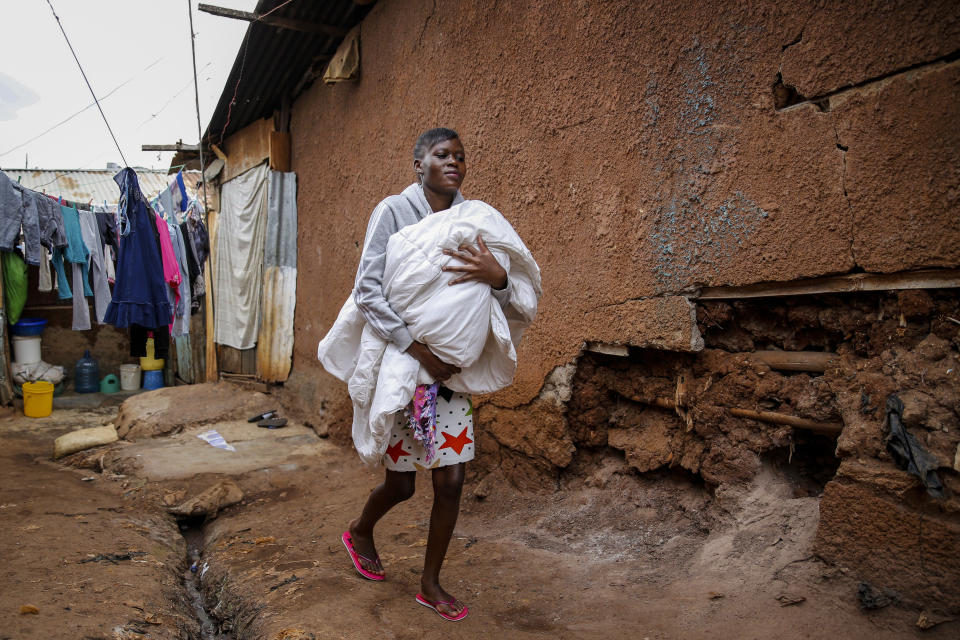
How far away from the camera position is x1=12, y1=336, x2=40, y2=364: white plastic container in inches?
305

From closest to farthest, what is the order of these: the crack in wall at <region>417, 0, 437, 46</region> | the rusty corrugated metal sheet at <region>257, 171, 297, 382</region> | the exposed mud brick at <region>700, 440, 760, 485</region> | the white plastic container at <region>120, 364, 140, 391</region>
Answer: the exposed mud brick at <region>700, 440, 760, 485</region>
the crack in wall at <region>417, 0, 437, 46</region>
the rusty corrugated metal sheet at <region>257, 171, 297, 382</region>
the white plastic container at <region>120, 364, 140, 391</region>

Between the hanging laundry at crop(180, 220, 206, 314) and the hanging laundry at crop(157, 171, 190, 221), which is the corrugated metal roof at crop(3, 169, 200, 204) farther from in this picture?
the hanging laundry at crop(180, 220, 206, 314)

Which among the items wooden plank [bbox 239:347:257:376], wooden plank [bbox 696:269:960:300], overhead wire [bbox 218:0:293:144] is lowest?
wooden plank [bbox 239:347:257:376]

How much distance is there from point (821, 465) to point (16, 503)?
405 centimetres

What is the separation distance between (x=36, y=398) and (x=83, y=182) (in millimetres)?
→ 11875

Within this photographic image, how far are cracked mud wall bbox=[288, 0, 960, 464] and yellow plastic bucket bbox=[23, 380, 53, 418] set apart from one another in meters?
5.50

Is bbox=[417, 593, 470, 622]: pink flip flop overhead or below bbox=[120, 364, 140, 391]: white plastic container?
overhead

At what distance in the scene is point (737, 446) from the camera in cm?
249

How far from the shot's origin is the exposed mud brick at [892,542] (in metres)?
1.75

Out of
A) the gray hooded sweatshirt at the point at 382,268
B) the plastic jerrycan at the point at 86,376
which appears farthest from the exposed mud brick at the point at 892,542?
the plastic jerrycan at the point at 86,376

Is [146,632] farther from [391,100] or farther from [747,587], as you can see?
[391,100]

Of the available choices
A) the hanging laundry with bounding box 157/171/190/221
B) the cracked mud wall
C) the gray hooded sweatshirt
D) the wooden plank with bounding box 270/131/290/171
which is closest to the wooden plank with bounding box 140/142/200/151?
the hanging laundry with bounding box 157/171/190/221

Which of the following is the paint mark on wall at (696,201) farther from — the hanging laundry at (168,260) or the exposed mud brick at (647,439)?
the hanging laundry at (168,260)

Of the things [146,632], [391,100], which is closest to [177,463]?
[146,632]
